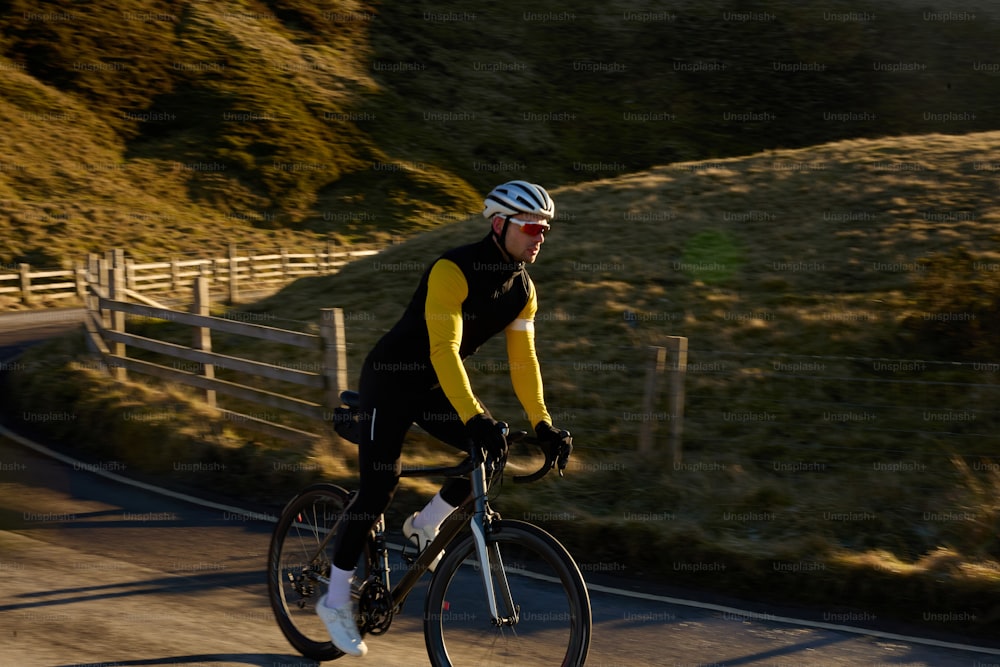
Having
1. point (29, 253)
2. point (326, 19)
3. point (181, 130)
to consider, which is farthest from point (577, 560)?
point (326, 19)

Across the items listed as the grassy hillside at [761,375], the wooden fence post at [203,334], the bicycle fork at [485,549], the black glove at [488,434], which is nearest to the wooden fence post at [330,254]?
the grassy hillside at [761,375]

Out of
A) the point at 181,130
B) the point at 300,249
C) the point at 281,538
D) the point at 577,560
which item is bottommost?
the point at 300,249

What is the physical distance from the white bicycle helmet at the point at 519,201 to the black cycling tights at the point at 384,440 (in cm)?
99

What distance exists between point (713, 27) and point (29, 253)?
52709mm

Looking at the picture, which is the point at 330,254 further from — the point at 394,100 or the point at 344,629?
the point at 344,629

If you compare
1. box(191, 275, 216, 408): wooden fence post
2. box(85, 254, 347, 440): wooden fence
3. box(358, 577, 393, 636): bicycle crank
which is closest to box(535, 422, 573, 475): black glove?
box(358, 577, 393, 636): bicycle crank

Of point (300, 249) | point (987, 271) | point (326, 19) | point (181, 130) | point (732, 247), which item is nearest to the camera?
point (987, 271)

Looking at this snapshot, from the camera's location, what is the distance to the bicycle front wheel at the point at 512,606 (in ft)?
13.9

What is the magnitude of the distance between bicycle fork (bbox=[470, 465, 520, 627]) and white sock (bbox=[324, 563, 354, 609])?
0.78m

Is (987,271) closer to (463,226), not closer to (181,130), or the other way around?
(463,226)

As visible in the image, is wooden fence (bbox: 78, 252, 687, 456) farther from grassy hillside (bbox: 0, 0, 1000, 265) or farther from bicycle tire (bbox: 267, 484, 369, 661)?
grassy hillside (bbox: 0, 0, 1000, 265)

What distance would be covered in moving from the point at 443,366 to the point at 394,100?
56432 mm

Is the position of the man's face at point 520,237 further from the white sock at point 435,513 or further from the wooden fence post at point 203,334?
the wooden fence post at point 203,334

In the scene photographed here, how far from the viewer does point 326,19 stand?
2488 inches
